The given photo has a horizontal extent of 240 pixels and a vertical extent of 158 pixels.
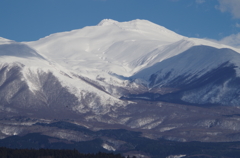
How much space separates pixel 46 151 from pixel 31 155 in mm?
5608

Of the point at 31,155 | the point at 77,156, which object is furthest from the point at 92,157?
the point at 31,155

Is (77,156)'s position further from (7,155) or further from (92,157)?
(7,155)

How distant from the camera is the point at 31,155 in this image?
16350 centimetres

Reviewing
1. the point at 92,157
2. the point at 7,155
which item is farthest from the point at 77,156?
the point at 7,155

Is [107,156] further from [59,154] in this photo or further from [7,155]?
[7,155]

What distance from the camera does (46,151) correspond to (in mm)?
168125

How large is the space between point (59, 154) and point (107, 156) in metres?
11.8

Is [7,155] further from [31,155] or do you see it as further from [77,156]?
[77,156]

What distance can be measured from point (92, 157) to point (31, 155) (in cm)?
1482

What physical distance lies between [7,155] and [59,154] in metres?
12.6

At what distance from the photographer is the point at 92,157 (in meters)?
164

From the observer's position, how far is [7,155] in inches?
6358

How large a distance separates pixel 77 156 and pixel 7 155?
17.0 meters

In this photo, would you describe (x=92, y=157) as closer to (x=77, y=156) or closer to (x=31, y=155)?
(x=77, y=156)
